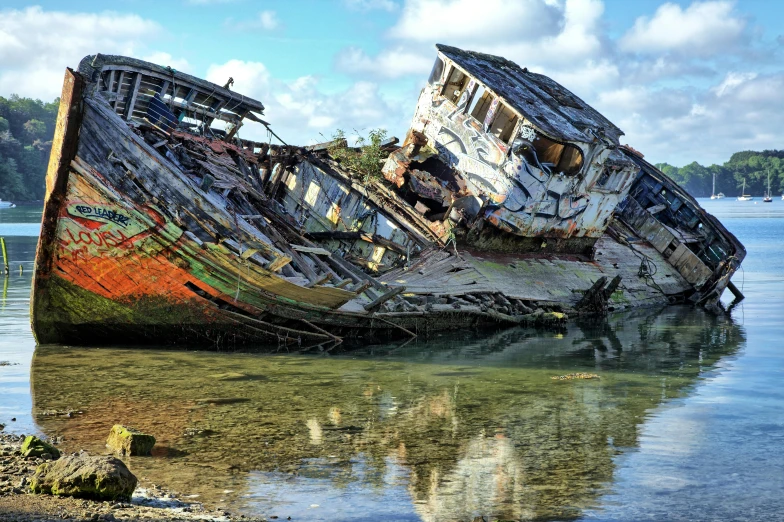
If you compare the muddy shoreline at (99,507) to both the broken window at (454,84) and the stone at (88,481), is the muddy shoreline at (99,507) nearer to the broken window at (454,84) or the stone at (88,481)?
the stone at (88,481)

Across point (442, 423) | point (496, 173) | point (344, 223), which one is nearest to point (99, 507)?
point (442, 423)

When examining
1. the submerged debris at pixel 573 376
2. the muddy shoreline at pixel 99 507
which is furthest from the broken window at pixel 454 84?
the muddy shoreline at pixel 99 507

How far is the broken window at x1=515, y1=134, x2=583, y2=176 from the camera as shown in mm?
17875

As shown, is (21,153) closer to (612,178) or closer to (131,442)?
(612,178)

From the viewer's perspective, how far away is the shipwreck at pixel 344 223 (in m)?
12.6

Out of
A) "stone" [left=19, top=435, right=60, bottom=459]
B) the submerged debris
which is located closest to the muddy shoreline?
"stone" [left=19, top=435, right=60, bottom=459]

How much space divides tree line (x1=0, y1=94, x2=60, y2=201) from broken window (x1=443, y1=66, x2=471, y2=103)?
6090cm

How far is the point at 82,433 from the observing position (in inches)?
352

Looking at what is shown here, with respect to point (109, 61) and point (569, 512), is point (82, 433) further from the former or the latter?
point (109, 61)

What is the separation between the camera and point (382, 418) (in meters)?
9.83

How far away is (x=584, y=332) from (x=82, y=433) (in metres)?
10.7

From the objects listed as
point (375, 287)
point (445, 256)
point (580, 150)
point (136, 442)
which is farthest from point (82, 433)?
point (580, 150)

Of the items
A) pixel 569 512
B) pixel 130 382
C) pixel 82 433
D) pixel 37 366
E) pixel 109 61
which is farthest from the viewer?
pixel 109 61

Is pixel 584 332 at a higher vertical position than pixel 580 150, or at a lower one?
lower
